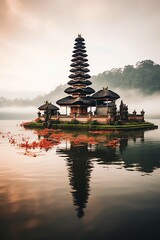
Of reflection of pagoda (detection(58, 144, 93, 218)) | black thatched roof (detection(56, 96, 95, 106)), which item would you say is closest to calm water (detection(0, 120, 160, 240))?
reflection of pagoda (detection(58, 144, 93, 218))

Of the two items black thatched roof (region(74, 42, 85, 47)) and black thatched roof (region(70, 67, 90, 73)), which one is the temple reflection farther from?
black thatched roof (region(74, 42, 85, 47))

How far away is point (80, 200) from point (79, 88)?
47.4 meters

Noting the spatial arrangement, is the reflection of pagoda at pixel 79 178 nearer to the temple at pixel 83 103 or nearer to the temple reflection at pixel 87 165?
the temple reflection at pixel 87 165

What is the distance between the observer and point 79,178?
36.1ft

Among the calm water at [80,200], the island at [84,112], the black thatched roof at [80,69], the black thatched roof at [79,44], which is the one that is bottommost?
the calm water at [80,200]

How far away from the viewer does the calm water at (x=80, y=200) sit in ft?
19.9

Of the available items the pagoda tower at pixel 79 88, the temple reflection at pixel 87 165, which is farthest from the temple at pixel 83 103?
the temple reflection at pixel 87 165

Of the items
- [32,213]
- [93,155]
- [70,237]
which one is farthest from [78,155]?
[70,237]

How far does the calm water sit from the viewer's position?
6051 mm

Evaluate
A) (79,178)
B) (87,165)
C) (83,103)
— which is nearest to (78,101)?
(83,103)

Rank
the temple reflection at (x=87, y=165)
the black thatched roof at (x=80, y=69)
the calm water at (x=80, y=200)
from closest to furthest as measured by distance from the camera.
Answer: the calm water at (x=80, y=200), the temple reflection at (x=87, y=165), the black thatched roof at (x=80, y=69)

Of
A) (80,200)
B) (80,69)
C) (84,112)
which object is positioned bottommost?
(80,200)

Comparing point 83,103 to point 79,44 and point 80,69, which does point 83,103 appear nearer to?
point 80,69

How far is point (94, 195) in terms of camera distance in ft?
28.6
